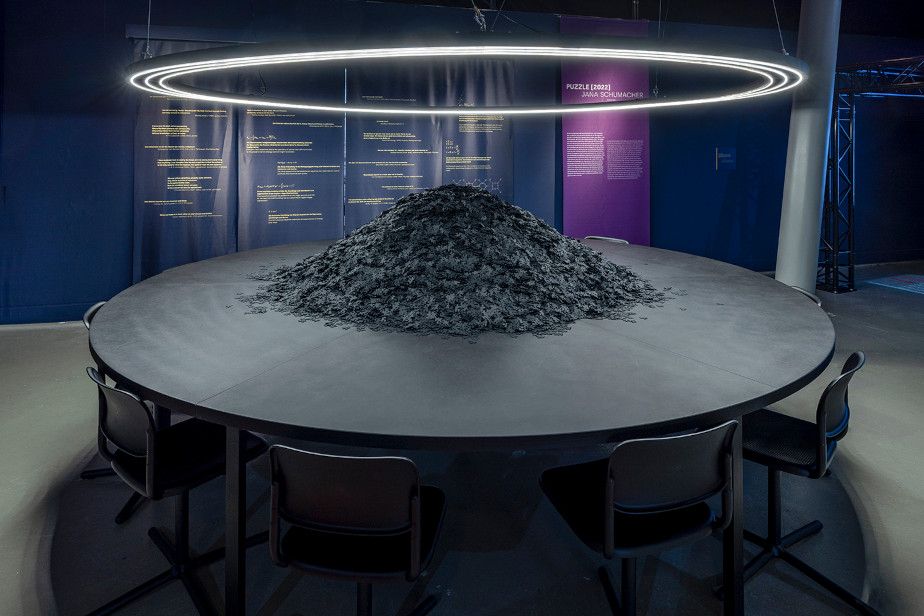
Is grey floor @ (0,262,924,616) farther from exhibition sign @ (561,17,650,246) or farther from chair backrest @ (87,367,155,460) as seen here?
exhibition sign @ (561,17,650,246)

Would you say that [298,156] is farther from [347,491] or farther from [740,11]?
[740,11]

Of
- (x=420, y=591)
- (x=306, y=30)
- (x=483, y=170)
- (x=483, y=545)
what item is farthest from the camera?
(x=483, y=170)

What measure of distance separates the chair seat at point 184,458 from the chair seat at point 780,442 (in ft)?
5.35

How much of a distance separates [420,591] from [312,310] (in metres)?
1.15

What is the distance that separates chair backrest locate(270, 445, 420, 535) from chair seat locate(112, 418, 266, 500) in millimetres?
287

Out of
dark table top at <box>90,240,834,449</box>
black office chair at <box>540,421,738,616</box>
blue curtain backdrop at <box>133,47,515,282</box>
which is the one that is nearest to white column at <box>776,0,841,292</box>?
blue curtain backdrop at <box>133,47,515,282</box>

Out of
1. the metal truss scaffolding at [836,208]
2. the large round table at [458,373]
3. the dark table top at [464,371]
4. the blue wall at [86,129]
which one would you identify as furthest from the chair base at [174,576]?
the metal truss scaffolding at [836,208]

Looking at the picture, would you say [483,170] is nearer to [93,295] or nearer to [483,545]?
[93,295]

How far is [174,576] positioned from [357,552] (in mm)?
930

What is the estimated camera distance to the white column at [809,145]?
5.34 meters

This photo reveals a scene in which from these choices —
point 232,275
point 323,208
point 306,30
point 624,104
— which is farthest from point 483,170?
point 232,275

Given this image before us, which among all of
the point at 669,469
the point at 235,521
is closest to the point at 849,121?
the point at 669,469

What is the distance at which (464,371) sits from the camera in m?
1.81

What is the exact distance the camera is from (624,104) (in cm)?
323
